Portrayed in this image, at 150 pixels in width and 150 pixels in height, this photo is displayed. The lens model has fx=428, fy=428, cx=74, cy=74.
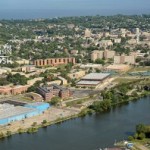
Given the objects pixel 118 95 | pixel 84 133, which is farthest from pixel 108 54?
pixel 84 133

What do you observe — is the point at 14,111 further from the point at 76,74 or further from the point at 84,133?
the point at 76,74

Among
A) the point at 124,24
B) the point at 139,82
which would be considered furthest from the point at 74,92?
the point at 124,24

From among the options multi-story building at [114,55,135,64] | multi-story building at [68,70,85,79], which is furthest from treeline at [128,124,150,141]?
multi-story building at [114,55,135,64]

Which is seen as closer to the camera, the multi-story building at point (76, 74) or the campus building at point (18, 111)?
the campus building at point (18, 111)

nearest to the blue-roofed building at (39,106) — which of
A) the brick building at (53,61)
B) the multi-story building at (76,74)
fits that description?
the multi-story building at (76,74)

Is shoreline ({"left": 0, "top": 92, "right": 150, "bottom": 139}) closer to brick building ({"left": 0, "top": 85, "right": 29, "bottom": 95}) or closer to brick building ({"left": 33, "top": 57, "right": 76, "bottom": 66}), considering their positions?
brick building ({"left": 0, "top": 85, "right": 29, "bottom": 95})

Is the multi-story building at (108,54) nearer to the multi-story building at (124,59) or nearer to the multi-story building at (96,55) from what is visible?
the multi-story building at (96,55)
